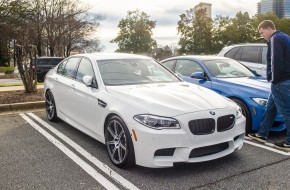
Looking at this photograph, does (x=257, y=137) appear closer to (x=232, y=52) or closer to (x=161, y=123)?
(x=161, y=123)

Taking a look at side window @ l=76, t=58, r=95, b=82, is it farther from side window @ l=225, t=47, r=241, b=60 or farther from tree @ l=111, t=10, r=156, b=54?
tree @ l=111, t=10, r=156, b=54

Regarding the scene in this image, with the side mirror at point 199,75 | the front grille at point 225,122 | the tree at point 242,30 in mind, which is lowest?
the front grille at point 225,122

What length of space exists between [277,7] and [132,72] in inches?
3917

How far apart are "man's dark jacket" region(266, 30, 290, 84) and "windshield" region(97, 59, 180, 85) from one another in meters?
1.53

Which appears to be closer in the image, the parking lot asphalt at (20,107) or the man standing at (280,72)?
the man standing at (280,72)

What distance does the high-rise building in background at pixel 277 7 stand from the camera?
299ft

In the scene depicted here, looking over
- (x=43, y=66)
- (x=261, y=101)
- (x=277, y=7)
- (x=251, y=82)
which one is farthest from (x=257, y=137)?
(x=277, y=7)

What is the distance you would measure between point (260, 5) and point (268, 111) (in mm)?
101345

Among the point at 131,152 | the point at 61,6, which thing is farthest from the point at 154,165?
the point at 61,6

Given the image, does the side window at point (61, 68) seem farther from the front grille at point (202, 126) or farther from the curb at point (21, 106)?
the front grille at point (202, 126)

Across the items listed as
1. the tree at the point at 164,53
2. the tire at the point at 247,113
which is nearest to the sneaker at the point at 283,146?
the tire at the point at 247,113

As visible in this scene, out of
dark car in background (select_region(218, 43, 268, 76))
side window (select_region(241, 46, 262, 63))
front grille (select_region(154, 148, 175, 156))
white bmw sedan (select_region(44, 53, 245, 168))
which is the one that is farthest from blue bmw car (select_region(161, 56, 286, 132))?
front grille (select_region(154, 148, 175, 156))

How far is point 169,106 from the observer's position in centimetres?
388

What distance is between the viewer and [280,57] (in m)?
4.81
